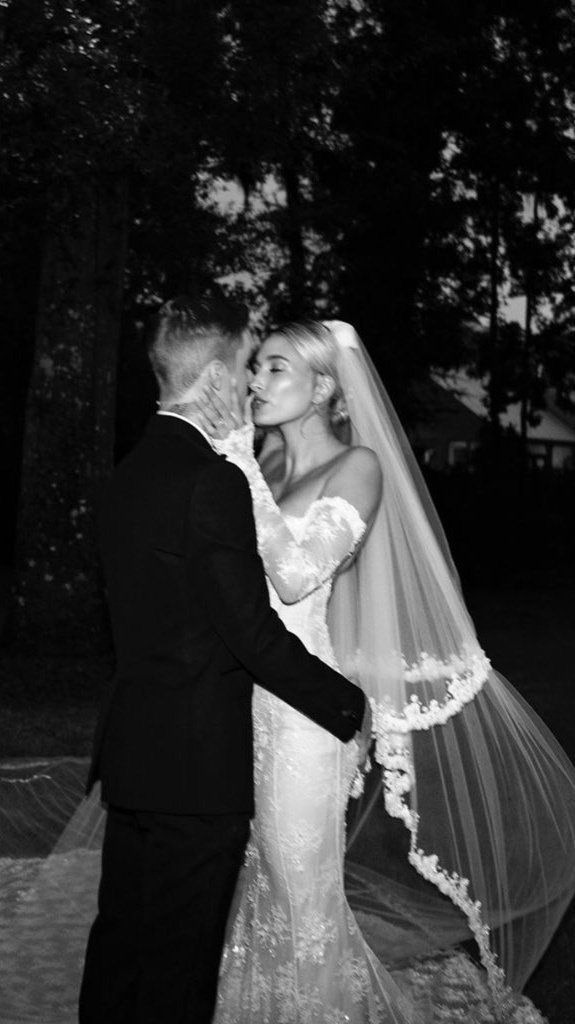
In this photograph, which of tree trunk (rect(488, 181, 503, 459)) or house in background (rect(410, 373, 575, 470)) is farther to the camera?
house in background (rect(410, 373, 575, 470))

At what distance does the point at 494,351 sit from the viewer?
40469mm

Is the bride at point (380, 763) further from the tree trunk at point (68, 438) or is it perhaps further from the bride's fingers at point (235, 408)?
the tree trunk at point (68, 438)

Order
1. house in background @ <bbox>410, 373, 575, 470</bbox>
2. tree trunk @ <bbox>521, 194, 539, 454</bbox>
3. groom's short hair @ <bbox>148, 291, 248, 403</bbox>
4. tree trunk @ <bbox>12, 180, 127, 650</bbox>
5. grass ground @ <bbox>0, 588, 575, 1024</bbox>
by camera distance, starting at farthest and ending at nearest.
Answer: house in background @ <bbox>410, 373, 575, 470</bbox> < tree trunk @ <bbox>521, 194, 539, 454</bbox> < tree trunk @ <bbox>12, 180, 127, 650</bbox> < grass ground @ <bbox>0, 588, 575, 1024</bbox> < groom's short hair @ <bbox>148, 291, 248, 403</bbox>

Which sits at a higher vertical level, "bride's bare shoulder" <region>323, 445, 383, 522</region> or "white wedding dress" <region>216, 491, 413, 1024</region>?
"bride's bare shoulder" <region>323, 445, 383, 522</region>

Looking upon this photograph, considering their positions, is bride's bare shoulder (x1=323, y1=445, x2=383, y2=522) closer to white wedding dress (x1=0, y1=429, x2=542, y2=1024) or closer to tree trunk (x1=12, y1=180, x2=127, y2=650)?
white wedding dress (x1=0, y1=429, x2=542, y2=1024)

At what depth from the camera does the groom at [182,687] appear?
10.7 ft

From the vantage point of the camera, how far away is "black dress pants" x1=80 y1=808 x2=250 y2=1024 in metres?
3.30

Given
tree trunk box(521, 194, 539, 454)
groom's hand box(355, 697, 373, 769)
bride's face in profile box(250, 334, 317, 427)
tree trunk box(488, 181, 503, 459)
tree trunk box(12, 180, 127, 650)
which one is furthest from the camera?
tree trunk box(521, 194, 539, 454)

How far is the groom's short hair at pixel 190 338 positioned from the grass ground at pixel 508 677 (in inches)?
99.3

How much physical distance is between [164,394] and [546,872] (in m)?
2.35

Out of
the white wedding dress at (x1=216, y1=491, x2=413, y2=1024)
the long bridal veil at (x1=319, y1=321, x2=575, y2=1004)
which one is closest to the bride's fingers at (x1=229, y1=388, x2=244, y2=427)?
the white wedding dress at (x1=216, y1=491, x2=413, y2=1024)

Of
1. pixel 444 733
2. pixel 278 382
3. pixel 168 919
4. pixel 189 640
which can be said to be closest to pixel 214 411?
pixel 189 640

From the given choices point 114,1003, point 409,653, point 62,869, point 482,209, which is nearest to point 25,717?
point 62,869

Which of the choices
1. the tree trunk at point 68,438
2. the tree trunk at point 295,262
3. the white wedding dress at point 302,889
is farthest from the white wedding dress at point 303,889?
the tree trunk at point 295,262
